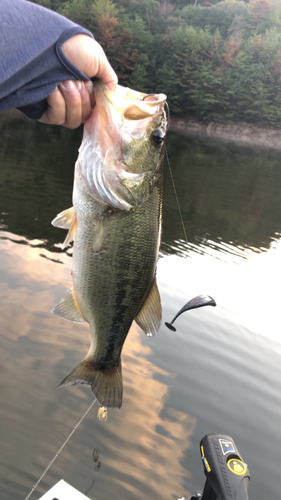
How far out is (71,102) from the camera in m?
1.53

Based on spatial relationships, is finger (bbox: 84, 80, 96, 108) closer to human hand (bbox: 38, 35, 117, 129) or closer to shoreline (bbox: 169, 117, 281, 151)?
human hand (bbox: 38, 35, 117, 129)

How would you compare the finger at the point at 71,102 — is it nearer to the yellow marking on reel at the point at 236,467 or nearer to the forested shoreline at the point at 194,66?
the yellow marking on reel at the point at 236,467

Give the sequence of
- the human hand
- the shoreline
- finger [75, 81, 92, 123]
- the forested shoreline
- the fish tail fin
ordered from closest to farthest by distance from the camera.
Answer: the human hand
finger [75, 81, 92, 123]
the fish tail fin
the shoreline
the forested shoreline

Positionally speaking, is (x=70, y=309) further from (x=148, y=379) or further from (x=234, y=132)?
(x=234, y=132)

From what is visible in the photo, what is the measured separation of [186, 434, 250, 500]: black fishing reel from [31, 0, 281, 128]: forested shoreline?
2281 inches

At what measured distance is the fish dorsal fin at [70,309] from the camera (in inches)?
79.9

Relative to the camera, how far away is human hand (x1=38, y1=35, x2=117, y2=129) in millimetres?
1393

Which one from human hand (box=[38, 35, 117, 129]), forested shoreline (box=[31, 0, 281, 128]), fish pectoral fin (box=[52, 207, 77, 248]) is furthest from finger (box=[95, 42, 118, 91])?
forested shoreline (box=[31, 0, 281, 128])

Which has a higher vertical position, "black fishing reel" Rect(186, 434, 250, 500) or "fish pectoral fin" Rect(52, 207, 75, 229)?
"fish pectoral fin" Rect(52, 207, 75, 229)

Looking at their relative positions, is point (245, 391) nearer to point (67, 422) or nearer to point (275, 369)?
point (275, 369)

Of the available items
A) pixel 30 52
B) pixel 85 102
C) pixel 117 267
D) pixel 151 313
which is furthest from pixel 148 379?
pixel 30 52

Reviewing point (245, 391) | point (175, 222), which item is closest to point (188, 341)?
point (245, 391)

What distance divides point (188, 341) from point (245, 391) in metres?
1.08

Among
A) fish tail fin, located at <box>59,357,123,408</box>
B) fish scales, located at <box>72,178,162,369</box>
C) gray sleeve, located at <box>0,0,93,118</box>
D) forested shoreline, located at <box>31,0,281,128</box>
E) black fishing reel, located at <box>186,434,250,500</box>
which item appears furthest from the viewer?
forested shoreline, located at <box>31,0,281,128</box>
